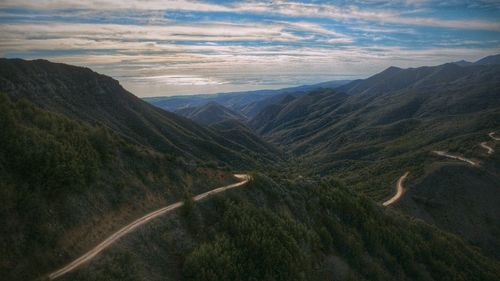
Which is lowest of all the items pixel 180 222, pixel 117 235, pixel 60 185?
pixel 180 222

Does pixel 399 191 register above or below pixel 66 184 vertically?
below

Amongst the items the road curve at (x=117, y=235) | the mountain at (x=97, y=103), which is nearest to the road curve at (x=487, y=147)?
the mountain at (x=97, y=103)

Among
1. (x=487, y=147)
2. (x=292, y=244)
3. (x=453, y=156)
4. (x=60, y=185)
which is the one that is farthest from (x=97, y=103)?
(x=487, y=147)

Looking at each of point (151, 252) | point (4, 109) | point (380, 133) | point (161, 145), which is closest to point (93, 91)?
point (161, 145)

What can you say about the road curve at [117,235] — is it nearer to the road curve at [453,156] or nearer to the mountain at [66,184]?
the mountain at [66,184]

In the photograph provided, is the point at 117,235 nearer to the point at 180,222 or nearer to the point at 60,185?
the point at 180,222

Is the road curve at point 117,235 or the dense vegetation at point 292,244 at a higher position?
the road curve at point 117,235
